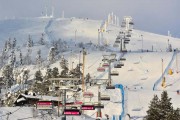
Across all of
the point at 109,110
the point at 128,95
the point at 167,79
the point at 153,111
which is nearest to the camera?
the point at 153,111

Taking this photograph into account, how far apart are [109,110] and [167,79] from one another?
1478 inches

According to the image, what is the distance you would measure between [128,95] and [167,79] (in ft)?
88.4

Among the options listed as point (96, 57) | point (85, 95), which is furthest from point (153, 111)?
point (96, 57)

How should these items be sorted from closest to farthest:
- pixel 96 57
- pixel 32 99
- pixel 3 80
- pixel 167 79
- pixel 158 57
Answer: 1. pixel 32 99
2. pixel 167 79
3. pixel 3 80
4. pixel 158 57
5. pixel 96 57

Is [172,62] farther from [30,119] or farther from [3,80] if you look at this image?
[30,119]

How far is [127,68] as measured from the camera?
12144cm

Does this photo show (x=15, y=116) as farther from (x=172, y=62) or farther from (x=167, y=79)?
(x=172, y=62)

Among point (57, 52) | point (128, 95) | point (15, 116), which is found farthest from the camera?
point (57, 52)

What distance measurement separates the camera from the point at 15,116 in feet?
148

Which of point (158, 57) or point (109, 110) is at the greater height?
point (158, 57)

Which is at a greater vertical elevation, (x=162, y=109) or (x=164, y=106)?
(x=164, y=106)

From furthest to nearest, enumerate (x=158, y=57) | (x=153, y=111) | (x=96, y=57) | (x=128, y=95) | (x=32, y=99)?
(x=96, y=57), (x=158, y=57), (x=128, y=95), (x=32, y=99), (x=153, y=111)

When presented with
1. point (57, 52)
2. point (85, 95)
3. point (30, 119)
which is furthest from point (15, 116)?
point (57, 52)

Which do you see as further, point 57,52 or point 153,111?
point 57,52
